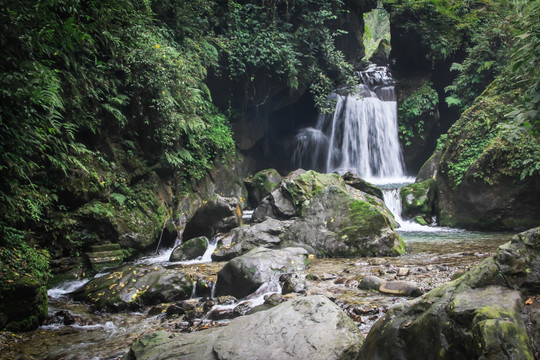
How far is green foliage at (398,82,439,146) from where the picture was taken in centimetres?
1783

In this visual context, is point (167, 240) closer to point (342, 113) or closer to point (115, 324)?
point (115, 324)

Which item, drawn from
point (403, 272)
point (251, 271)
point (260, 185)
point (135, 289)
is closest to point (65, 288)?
point (135, 289)

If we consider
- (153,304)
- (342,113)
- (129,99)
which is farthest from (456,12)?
(153,304)

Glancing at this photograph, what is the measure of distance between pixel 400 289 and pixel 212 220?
20.3ft

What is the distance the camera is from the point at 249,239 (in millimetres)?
7816

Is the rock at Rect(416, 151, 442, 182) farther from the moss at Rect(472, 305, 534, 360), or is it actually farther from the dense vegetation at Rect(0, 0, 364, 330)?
the moss at Rect(472, 305, 534, 360)

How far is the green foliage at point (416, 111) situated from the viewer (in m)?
17.8

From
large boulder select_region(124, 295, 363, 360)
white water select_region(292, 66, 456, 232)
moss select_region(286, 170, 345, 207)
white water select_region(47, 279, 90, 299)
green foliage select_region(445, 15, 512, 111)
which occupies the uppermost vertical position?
green foliage select_region(445, 15, 512, 111)

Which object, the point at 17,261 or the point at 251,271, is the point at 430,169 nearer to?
the point at 251,271

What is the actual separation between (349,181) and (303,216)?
4.75 m

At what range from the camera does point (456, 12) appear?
55.4 ft

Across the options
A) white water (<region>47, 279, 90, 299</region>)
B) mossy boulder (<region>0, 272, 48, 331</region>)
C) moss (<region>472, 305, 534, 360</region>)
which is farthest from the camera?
white water (<region>47, 279, 90, 299</region>)

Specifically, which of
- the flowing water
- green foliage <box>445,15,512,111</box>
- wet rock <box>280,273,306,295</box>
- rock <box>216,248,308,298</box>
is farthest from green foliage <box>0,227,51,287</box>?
green foliage <box>445,15,512,111</box>

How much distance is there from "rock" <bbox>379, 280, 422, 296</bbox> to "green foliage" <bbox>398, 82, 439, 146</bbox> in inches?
586
